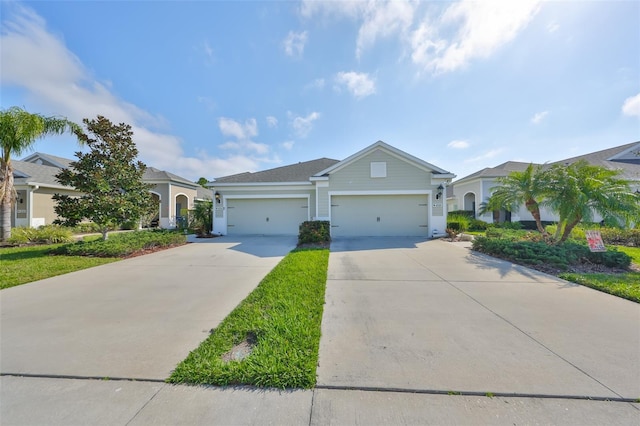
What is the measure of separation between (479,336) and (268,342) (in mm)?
2447

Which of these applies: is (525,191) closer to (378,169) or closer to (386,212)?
(386,212)

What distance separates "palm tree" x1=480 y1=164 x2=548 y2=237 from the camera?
7.79 metres

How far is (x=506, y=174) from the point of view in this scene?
15586mm

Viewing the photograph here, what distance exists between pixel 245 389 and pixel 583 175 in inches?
398

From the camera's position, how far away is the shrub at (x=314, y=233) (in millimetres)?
9352

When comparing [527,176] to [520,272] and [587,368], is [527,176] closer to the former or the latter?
[520,272]

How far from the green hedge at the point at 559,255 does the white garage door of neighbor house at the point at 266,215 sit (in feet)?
28.5

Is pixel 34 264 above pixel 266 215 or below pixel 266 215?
below

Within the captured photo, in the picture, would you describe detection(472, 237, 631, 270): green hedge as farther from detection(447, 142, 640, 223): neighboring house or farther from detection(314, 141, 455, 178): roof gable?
detection(447, 142, 640, 223): neighboring house

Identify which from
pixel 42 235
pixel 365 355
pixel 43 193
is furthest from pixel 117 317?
pixel 43 193

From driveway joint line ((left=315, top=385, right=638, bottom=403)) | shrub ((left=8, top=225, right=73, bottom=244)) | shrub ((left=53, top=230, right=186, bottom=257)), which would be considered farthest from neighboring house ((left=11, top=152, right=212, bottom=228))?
driveway joint line ((left=315, top=385, right=638, bottom=403))

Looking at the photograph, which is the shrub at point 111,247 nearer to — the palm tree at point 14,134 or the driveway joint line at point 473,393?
the palm tree at point 14,134

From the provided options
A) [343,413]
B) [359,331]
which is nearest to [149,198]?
[359,331]

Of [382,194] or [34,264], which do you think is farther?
[382,194]
